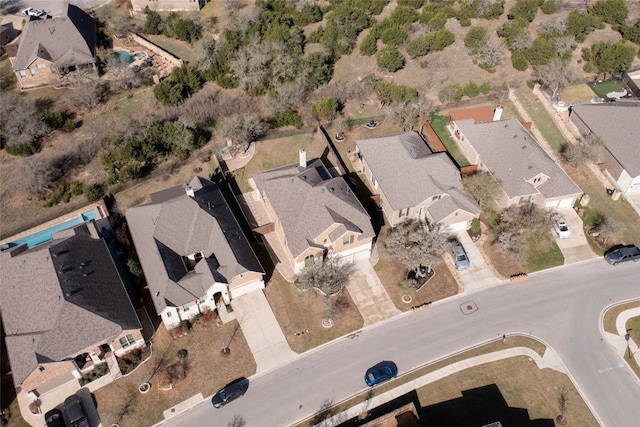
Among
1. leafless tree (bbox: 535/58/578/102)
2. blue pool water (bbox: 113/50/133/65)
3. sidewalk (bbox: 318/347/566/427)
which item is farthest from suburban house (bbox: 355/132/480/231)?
blue pool water (bbox: 113/50/133/65)

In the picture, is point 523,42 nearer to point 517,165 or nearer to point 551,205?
point 517,165

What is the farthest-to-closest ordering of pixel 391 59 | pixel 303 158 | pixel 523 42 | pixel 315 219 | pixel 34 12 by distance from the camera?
pixel 34 12, pixel 391 59, pixel 523 42, pixel 303 158, pixel 315 219

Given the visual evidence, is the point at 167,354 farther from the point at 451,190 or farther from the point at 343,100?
the point at 343,100

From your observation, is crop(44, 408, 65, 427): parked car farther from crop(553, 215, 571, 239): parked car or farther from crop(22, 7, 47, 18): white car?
crop(22, 7, 47, 18): white car

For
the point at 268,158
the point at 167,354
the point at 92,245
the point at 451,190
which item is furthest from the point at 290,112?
the point at 167,354

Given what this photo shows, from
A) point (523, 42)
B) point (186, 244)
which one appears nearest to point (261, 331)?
point (186, 244)

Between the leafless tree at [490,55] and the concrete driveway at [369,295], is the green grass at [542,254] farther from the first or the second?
the leafless tree at [490,55]
